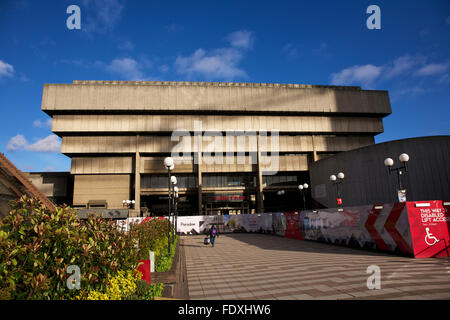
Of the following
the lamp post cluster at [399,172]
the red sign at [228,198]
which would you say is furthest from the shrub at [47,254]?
the red sign at [228,198]

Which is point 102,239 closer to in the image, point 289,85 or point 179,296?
point 179,296

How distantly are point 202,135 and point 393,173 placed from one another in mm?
32193

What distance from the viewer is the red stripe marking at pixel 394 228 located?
524 inches

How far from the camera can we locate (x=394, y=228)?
551 inches

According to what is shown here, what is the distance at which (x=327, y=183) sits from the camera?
45.1 m

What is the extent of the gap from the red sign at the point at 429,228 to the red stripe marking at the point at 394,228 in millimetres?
454

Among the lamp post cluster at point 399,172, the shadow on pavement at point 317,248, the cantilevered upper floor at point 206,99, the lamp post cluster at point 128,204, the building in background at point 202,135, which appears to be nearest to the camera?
the shadow on pavement at point 317,248

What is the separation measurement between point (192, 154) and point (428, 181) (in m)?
36.6

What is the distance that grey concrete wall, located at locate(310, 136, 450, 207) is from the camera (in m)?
27.9

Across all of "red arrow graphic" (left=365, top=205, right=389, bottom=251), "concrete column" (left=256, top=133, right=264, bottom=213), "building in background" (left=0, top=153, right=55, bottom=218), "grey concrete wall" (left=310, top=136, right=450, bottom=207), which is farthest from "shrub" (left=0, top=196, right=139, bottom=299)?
"concrete column" (left=256, top=133, right=264, bottom=213)

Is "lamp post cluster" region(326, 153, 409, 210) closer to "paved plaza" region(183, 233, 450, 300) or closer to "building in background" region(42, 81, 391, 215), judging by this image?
"paved plaza" region(183, 233, 450, 300)

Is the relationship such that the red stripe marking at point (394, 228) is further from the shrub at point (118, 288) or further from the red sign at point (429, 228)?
the shrub at point (118, 288)

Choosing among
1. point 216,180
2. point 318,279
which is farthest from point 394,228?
point 216,180

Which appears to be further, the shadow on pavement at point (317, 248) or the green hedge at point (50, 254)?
the shadow on pavement at point (317, 248)
